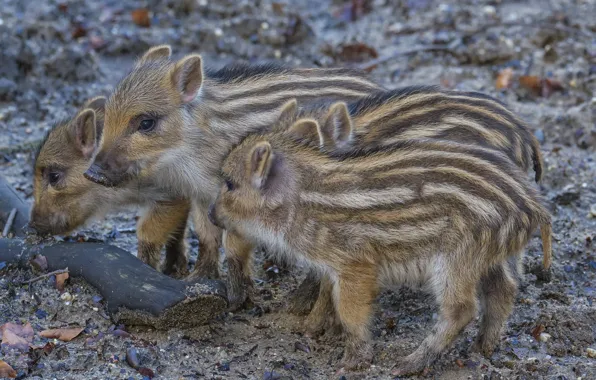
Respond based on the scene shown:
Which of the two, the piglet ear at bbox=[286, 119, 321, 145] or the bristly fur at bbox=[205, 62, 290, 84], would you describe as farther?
the bristly fur at bbox=[205, 62, 290, 84]

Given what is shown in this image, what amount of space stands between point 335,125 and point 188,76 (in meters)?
0.99

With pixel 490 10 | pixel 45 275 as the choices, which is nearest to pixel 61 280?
pixel 45 275

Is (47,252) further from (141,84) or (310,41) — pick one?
(310,41)

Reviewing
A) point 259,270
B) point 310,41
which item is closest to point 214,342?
point 259,270

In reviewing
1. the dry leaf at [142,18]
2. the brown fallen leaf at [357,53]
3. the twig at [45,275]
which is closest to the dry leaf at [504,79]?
the brown fallen leaf at [357,53]

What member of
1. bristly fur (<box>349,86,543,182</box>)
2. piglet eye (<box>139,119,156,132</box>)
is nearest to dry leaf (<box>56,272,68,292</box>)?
piglet eye (<box>139,119,156,132</box>)

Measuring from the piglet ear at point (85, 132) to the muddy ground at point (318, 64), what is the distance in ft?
2.52

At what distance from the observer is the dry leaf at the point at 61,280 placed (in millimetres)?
5199

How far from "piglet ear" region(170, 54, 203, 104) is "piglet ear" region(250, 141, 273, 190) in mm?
817

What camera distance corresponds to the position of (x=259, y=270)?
20.0 feet

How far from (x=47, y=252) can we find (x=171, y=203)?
866 mm

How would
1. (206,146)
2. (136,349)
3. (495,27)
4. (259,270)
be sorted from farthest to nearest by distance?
(495,27), (259,270), (206,146), (136,349)

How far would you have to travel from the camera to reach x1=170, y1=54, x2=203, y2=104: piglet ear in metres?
5.48

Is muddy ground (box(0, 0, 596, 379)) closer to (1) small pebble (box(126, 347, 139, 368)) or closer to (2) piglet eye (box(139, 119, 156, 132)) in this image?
(1) small pebble (box(126, 347, 139, 368))
